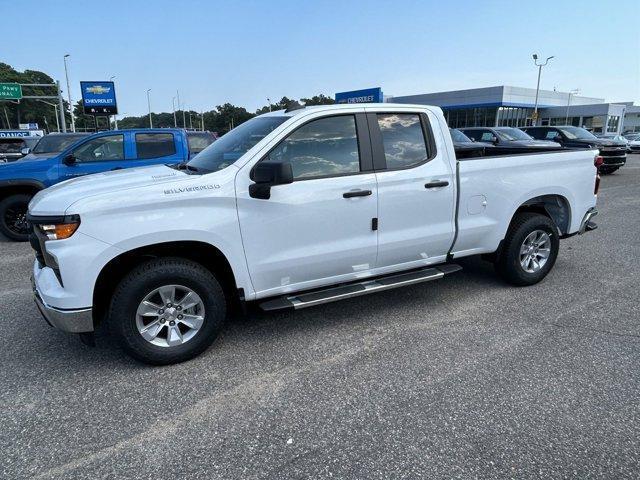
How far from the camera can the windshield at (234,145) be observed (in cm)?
361

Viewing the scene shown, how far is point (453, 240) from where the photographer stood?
4.33m

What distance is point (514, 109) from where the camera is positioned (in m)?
60.2

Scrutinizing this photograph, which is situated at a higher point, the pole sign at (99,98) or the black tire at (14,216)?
the pole sign at (99,98)

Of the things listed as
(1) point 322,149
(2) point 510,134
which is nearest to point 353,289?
(1) point 322,149

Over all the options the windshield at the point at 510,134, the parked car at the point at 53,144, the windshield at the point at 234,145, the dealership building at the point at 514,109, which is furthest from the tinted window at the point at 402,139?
the dealership building at the point at 514,109

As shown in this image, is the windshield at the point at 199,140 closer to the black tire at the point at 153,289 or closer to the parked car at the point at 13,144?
the black tire at the point at 153,289

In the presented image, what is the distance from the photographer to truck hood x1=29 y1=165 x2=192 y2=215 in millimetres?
3045

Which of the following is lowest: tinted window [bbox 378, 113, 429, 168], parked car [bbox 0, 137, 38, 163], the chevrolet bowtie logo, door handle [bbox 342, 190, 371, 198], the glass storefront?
parked car [bbox 0, 137, 38, 163]

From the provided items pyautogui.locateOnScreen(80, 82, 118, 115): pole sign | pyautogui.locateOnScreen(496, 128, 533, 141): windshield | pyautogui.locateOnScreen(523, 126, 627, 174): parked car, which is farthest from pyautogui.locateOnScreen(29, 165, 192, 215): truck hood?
pyautogui.locateOnScreen(80, 82, 118, 115): pole sign

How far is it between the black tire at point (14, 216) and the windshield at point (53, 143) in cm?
195

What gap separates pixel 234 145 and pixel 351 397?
7.45 feet

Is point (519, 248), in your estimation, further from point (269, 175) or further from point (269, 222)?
point (269, 175)

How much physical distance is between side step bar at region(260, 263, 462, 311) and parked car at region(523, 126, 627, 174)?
1390 cm

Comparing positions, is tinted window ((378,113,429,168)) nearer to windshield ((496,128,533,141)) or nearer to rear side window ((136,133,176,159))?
rear side window ((136,133,176,159))
